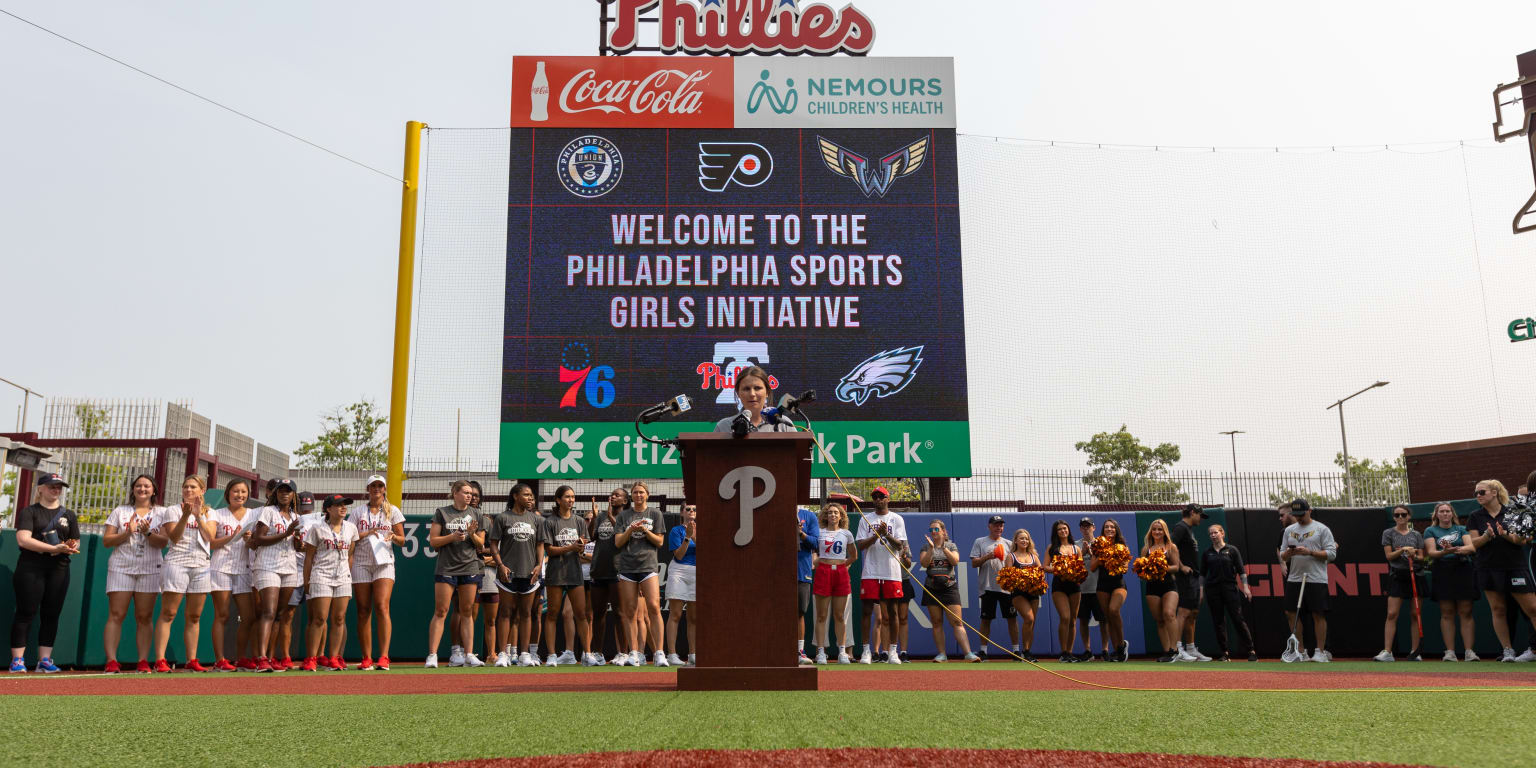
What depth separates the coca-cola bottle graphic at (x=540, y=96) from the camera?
1373cm

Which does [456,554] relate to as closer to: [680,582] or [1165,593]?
[680,582]

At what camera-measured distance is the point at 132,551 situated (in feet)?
27.0

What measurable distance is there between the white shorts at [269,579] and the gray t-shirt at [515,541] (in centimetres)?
166

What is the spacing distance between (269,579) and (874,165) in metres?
8.72

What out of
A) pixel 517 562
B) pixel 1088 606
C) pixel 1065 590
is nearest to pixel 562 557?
pixel 517 562

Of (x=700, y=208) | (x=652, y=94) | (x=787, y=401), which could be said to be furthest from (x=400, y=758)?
(x=652, y=94)

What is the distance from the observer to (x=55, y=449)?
42.7 ft

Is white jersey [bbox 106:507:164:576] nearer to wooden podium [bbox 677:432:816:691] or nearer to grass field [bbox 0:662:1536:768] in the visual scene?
grass field [bbox 0:662:1536:768]

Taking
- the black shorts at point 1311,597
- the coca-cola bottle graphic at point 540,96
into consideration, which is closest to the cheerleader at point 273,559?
the coca-cola bottle graphic at point 540,96

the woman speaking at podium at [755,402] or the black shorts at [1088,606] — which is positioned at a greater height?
the woman speaking at podium at [755,402]

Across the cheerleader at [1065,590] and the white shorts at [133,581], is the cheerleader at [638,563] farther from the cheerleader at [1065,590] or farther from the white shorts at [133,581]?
the cheerleader at [1065,590]

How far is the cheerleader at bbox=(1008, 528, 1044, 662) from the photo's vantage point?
34.8 ft

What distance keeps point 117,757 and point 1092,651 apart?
10.3m

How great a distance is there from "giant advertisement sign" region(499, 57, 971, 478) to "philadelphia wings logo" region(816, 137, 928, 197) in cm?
2
